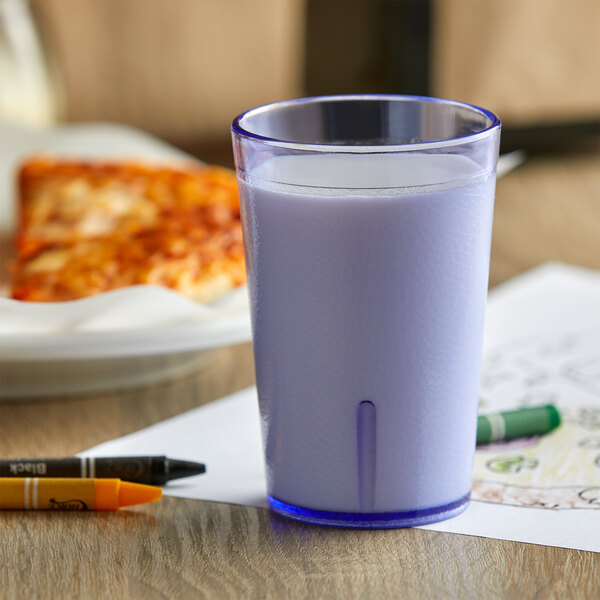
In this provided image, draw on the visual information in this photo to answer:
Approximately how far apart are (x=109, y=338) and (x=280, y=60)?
1.30 meters

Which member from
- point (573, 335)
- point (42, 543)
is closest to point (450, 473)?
point (42, 543)

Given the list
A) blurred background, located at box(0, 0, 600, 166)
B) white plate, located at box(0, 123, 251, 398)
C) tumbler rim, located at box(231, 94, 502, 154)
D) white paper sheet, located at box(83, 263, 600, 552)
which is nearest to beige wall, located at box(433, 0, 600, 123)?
blurred background, located at box(0, 0, 600, 166)

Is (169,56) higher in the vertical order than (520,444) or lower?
higher

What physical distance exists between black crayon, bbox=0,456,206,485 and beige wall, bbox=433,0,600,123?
3.37ft

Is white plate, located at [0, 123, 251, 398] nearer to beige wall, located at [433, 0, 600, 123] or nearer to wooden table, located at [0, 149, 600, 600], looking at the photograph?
wooden table, located at [0, 149, 600, 600]

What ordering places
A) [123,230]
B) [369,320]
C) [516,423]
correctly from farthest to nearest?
[123,230]
[516,423]
[369,320]

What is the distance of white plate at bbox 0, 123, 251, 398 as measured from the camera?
27.9 inches

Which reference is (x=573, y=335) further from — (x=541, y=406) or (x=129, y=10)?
(x=129, y=10)

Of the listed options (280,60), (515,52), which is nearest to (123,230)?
(515,52)

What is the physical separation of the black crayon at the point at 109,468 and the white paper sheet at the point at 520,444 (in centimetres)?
2

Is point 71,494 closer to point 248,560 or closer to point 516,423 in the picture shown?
point 248,560

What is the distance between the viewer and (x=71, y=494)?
56 cm

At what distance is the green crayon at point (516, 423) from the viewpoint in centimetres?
65

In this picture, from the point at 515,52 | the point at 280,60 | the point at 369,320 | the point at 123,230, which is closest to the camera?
the point at 369,320
